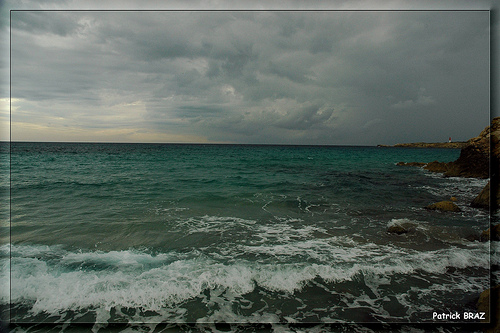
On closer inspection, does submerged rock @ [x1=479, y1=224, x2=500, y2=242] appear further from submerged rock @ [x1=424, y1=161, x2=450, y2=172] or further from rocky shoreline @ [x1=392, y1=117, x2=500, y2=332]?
submerged rock @ [x1=424, y1=161, x2=450, y2=172]

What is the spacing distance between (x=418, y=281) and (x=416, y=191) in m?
13.7

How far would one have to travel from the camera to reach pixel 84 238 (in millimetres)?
8188

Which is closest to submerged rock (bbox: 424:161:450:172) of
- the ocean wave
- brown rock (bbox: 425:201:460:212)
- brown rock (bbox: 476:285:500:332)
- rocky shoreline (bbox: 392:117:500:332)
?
rocky shoreline (bbox: 392:117:500:332)

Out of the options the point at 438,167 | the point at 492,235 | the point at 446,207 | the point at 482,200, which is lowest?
the point at 492,235

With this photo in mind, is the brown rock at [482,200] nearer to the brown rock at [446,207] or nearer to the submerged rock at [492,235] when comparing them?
the brown rock at [446,207]

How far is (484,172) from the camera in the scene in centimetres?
2105

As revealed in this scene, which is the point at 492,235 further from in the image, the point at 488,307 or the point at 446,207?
the point at 488,307

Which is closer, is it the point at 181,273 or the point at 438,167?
the point at 181,273

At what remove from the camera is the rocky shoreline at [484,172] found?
4368 millimetres

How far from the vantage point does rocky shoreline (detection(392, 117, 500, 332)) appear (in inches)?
172

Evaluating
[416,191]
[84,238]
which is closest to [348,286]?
[84,238]

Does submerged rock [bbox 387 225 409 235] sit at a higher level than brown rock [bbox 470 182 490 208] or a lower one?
lower

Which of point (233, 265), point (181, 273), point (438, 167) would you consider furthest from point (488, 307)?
Result: point (438, 167)

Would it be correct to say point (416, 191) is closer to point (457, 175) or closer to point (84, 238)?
point (457, 175)
